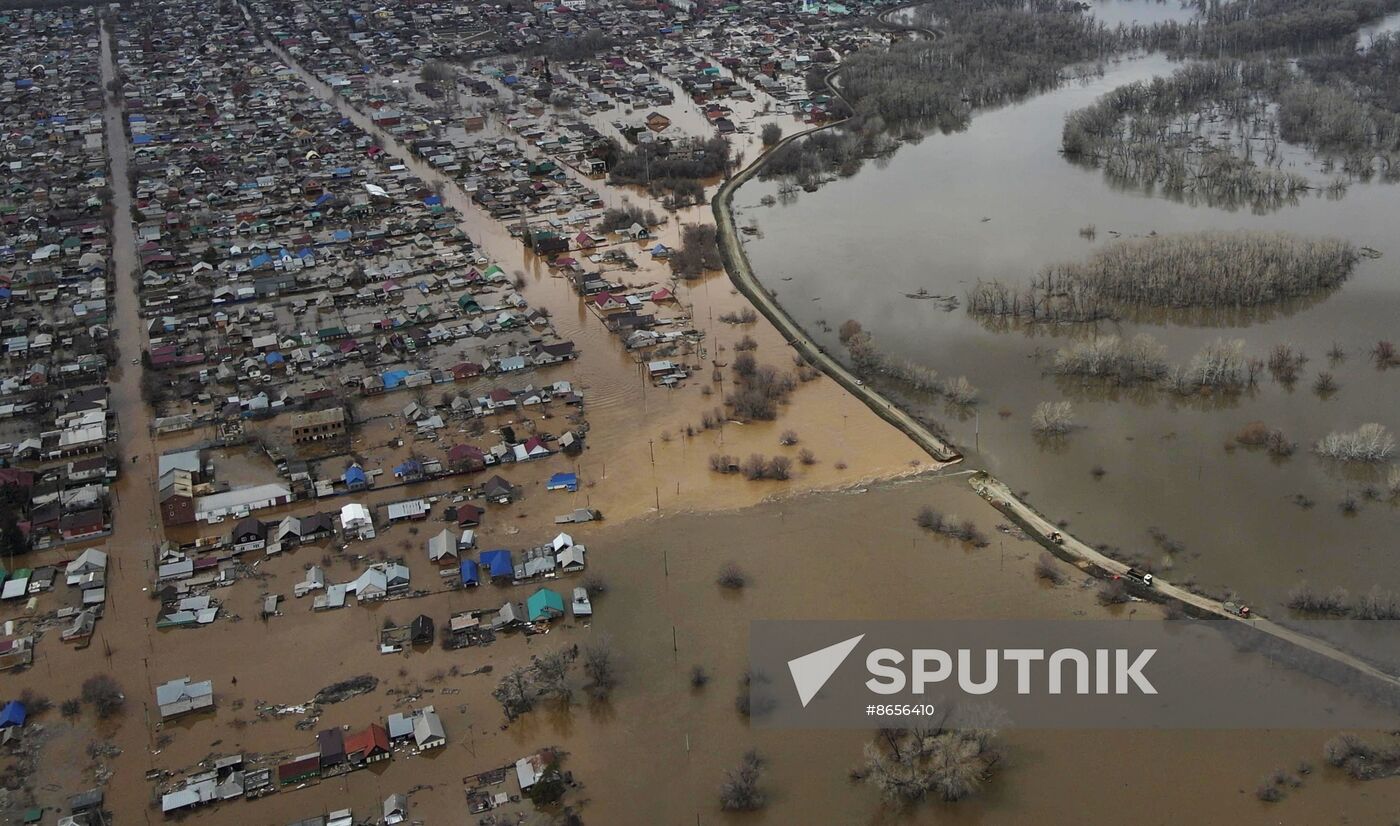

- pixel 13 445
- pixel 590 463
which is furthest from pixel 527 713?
pixel 13 445

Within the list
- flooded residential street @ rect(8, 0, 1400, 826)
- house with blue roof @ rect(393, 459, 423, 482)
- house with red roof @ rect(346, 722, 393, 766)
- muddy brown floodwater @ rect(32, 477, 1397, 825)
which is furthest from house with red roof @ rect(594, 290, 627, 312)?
house with red roof @ rect(346, 722, 393, 766)

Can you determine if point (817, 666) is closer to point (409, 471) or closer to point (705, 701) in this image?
point (705, 701)

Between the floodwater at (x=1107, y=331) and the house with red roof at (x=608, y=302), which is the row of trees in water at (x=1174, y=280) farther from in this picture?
the house with red roof at (x=608, y=302)

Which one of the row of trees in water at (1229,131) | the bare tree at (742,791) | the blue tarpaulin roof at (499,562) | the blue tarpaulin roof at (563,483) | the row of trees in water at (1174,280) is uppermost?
the row of trees in water at (1229,131)

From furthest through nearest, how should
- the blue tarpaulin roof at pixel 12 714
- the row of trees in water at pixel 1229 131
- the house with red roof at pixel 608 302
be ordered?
the row of trees in water at pixel 1229 131, the house with red roof at pixel 608 302, the blue tarpaulin roof at pixel 12 714

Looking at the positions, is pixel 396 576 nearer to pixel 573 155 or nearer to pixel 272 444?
pixel 272 444

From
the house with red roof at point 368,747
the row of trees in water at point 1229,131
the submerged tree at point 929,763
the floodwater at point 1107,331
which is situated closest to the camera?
the submerged tree at point 929,763

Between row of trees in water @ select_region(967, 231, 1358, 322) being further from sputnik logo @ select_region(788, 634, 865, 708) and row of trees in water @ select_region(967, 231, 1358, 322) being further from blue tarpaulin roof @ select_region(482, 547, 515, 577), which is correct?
blue tarpaulin roof @ select_region(482, 547, 515, 577)

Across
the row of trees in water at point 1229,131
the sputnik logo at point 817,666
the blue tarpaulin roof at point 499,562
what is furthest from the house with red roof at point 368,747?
the row of trees in water at point 1229,131
